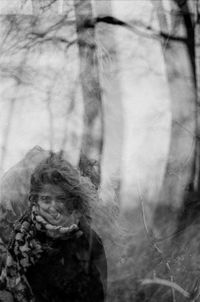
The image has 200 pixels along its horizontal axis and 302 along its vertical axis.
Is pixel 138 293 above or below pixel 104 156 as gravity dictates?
below

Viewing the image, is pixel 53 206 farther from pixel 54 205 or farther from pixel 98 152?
pixel 98 152

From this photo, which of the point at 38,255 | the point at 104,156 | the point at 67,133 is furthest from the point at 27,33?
the point at 38,255

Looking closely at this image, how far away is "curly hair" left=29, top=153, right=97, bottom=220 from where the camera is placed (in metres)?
3.15

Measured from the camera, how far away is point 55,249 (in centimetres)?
311

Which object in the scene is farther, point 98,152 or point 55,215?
point 98,152

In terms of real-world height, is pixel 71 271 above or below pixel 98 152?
below

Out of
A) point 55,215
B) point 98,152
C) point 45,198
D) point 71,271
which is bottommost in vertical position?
point 71,271

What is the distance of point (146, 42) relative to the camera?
139 inches

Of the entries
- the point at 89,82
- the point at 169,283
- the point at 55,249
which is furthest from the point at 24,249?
the point at 89,82

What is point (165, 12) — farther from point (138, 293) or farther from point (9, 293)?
point (9, 293)

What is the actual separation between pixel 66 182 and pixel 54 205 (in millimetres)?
182

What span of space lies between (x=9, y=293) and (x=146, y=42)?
207 centimetres

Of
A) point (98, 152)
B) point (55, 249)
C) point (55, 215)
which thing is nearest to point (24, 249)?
point (55, 249)

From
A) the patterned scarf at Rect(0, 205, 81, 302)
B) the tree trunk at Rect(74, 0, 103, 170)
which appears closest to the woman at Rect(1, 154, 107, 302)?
the patterned scarf at Rect(0, 205, 81, 302)
